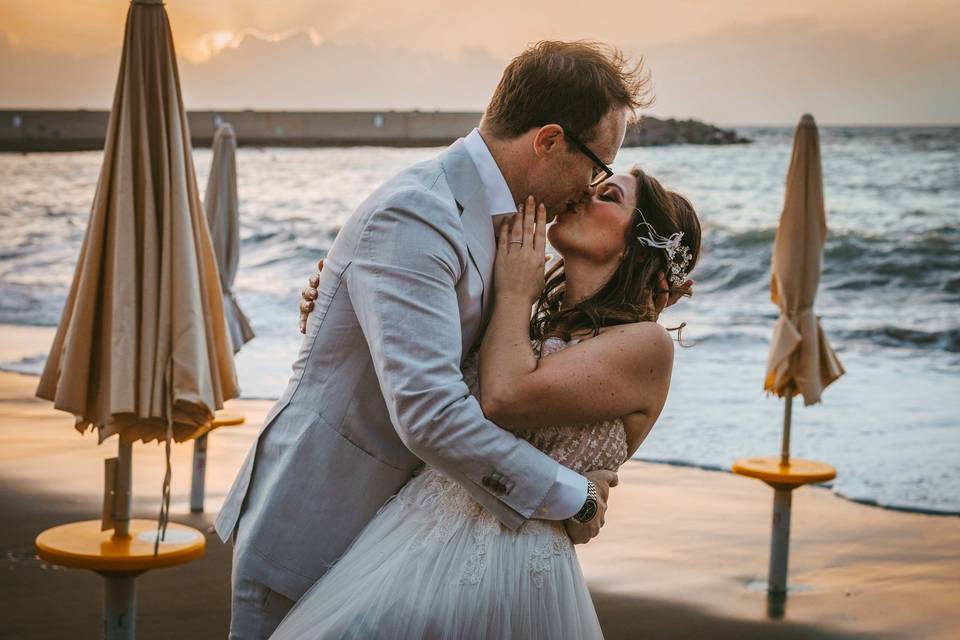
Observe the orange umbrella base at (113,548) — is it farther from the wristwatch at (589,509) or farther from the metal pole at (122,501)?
the wristwatch at (589,509)

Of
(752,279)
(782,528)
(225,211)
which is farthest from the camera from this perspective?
(752,279)

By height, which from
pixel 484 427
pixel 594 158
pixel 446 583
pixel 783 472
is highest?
pixel 594 158

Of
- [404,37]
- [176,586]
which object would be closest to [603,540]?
[176,586]

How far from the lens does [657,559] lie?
6590mm

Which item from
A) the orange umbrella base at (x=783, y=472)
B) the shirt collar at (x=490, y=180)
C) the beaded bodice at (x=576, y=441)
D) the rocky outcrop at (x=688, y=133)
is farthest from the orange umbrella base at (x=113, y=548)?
the rocky outcrop at (x=688, y=133)

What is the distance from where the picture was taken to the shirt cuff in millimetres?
2119

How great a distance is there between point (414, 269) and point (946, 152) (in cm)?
2968

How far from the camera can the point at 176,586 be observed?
217 inches

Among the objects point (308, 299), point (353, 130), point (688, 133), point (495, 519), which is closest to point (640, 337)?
point (495, 519)

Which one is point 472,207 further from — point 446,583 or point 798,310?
point 798,310

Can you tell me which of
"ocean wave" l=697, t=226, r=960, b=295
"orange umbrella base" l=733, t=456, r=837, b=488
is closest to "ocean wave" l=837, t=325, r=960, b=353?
"ocean wave" l=697, t=226, r=960, b=295

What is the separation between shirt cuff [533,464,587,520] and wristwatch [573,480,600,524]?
0.03 metres

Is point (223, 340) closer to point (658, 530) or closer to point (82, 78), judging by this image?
point (658, 530)

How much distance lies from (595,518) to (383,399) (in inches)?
18.7
